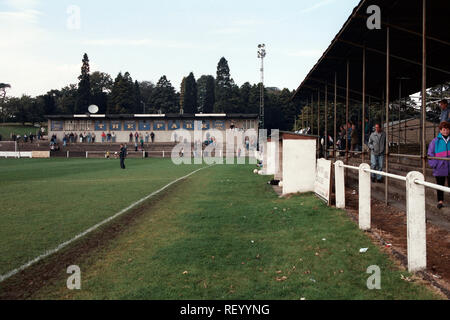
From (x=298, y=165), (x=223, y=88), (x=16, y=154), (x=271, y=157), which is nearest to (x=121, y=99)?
(x=223, y=88)

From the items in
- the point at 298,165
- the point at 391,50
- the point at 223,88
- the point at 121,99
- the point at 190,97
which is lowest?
the point at 298,165

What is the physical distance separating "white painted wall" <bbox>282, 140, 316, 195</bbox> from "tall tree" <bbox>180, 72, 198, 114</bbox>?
92594mm

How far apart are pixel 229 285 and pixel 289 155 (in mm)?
7463

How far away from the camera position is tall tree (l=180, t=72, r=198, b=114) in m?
103

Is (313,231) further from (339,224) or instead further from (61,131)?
(61,131)

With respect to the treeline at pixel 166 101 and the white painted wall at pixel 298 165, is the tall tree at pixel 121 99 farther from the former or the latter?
the white painted wall at pixel 298 165

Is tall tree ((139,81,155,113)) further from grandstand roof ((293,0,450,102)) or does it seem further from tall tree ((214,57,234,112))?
grandstand roof ((293,0,450,102))

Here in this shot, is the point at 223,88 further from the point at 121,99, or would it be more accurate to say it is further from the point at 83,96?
the point at 83,96

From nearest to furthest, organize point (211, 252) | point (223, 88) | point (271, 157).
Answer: point (211, 252), point (271, 157), point (223, 88)

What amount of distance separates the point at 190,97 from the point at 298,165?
9405cm

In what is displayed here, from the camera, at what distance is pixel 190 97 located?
10331 cm

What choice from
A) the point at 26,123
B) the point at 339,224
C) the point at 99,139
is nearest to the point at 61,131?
the point at 99,139

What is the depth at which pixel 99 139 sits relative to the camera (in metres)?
65.8

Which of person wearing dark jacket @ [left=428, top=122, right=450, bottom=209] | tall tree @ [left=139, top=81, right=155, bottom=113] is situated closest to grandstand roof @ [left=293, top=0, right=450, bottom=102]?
person wearing dark jacket @ [left=428, top=122, right=450, bottom=209]
